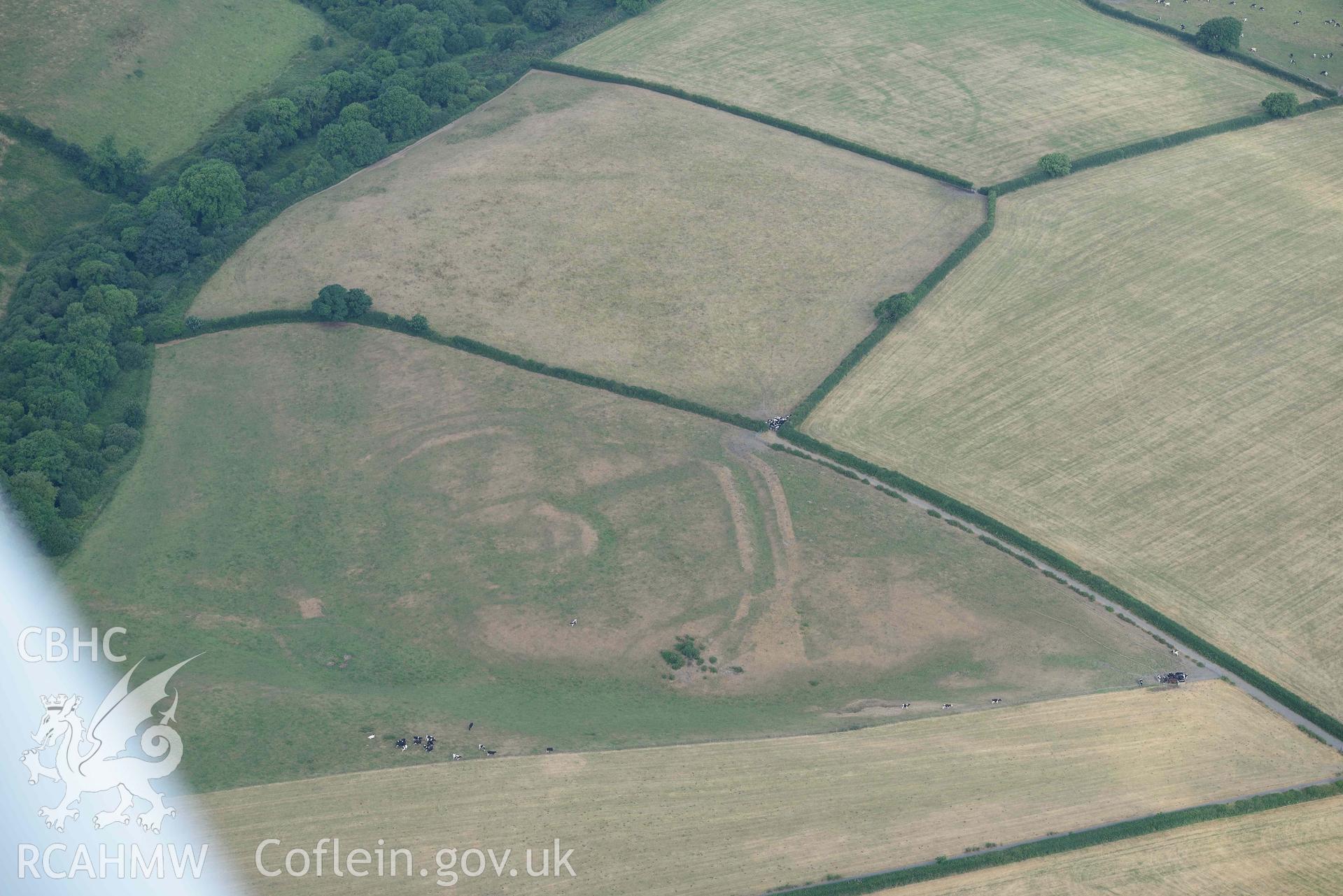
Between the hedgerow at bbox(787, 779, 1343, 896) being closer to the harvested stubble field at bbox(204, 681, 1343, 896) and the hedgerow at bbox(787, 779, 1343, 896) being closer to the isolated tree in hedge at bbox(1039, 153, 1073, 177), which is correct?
the harvested stubble field at bbox(204, 681, 1343, 896)

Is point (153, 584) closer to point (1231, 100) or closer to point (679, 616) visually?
point (679, 616)

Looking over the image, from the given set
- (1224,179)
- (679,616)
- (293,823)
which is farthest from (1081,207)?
(293,823)

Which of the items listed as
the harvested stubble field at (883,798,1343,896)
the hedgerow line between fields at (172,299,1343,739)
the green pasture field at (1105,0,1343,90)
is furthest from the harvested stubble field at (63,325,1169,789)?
the green pasture field at (1105,0,1343,90)

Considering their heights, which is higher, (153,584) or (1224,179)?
(1224,179)

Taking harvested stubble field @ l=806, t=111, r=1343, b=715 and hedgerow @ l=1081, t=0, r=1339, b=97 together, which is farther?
hedgerow @ l=1081, t=0, r=1339, b=97

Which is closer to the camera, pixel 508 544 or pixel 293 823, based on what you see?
pixel 293 823
